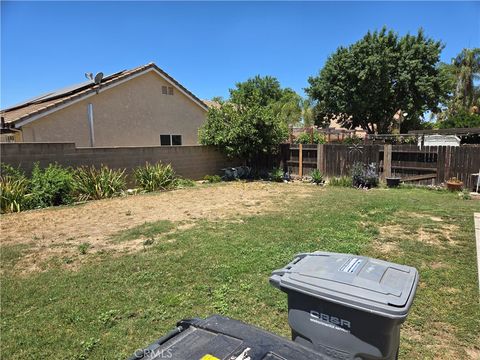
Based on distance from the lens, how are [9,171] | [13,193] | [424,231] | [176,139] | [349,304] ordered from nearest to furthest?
[349,304] → [424,231] → [13,193] → [9,171] → [176,139]

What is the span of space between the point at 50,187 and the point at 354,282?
9454 mm

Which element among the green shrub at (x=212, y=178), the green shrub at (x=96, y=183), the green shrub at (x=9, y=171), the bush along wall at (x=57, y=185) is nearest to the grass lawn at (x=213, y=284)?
the bush along wall at (x=57, y=185)

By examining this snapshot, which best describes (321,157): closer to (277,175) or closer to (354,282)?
(277,175)

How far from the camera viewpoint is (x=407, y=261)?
4.41 metres

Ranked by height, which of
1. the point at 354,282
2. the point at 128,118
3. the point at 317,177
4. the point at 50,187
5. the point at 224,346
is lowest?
the point at 317,177

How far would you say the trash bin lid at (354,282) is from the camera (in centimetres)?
159

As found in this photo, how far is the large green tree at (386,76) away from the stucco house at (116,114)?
14001 mm

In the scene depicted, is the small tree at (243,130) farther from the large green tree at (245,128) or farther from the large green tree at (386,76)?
the large green tree at (386,76)

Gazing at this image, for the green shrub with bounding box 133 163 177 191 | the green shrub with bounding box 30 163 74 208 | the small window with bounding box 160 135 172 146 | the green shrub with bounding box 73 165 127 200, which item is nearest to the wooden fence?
the green shrub with bounding box 133 163 177 191

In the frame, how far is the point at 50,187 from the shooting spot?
910 centimetres

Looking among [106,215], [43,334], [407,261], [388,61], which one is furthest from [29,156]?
[388,61]

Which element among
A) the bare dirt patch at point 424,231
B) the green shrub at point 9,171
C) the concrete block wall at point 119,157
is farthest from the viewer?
the concrete block wall at point 119,157

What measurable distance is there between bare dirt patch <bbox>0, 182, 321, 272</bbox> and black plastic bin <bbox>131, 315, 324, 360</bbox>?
3.85m

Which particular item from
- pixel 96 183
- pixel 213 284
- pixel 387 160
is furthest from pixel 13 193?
pixel 387 160
